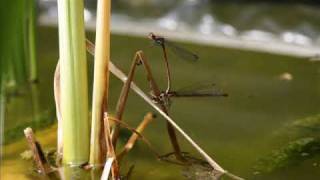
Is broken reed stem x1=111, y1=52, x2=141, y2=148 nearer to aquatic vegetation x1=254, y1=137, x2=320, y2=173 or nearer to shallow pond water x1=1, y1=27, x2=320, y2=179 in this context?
shallow pond water x1=1, y1=27, x2=320, y2=179

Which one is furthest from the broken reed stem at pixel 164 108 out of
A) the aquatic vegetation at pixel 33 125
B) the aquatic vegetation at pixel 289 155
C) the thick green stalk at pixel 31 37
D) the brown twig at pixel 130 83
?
the thick green stalk at pixel 31 37

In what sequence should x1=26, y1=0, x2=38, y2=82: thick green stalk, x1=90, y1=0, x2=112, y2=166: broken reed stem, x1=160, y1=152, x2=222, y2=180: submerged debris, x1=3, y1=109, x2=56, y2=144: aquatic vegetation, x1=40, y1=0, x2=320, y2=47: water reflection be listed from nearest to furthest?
x1=90, y1=0, x2=112, y2=166: broken reed stem
x1=160, y1=152, x2=222, y2=180: submerged debris
x1=3, y1=109, x2=56, y2=144: aquatic vegetation
x1=26, y1=0, x2=38, y2=82: thick green stalk
x1=40, y1=0, x2=320, y2=47: water reflection

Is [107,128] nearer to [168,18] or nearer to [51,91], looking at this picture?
[51,91]

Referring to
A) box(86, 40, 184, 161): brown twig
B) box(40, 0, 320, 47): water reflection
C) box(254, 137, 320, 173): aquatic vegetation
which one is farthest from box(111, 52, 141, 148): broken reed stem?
box(40, 0, 320, 47): water reflection

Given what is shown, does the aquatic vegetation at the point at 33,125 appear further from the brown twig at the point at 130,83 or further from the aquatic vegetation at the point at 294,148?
the aquatic vegetation at the point at 294,148

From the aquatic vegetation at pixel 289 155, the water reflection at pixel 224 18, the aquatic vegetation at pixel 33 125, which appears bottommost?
the aquatic vegetation at pixel 289 155

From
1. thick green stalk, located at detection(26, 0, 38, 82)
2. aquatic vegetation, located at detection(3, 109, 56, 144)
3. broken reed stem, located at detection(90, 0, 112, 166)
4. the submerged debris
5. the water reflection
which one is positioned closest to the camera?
broken reed stem, located at detection(90, 0, 112, 166)
